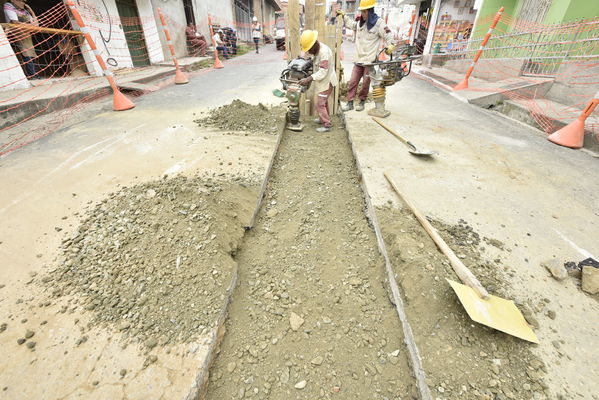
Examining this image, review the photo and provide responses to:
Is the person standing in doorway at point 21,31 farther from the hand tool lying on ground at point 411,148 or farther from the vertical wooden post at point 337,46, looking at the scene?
the hand tool lying on ground at point 411,148

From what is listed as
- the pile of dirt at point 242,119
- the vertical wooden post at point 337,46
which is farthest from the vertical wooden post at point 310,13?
the pile of dirt at point 242,119

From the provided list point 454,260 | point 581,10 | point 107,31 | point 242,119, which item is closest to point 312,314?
point 454,260

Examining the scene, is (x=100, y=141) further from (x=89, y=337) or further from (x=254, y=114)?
(x=89, y=337)

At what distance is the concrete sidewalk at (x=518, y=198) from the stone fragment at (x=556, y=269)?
43 millimetres

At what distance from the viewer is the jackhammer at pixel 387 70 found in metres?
4.35

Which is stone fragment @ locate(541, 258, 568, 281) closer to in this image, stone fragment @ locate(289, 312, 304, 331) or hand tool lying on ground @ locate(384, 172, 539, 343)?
hand tool lying on ground @ locate(384, 172, 539, 343)

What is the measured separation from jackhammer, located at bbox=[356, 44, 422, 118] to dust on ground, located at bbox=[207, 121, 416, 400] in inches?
99.5

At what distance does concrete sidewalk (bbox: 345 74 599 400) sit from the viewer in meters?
1.54

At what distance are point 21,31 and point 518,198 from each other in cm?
884

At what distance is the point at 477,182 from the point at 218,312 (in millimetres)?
2936

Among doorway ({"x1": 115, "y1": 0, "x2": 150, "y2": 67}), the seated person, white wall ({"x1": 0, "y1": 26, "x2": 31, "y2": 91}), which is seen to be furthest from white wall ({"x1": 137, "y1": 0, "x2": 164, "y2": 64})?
white wall ({"x1": 0, "y1": 26, "x2": 31, "y2": 91})

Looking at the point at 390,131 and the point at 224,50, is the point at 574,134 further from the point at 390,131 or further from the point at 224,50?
the point at 224,50

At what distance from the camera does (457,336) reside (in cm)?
155

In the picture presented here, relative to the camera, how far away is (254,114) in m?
4.68
